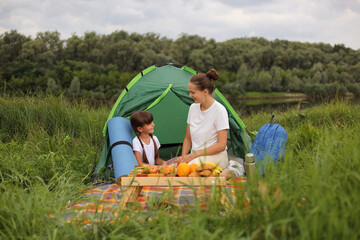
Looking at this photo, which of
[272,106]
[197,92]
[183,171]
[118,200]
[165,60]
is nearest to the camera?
[183,171]

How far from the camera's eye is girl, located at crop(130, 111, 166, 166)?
350 centimetres

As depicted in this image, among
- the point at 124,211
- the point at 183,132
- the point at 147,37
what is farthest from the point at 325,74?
the point at 124,211

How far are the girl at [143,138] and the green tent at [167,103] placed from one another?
564 millimetres

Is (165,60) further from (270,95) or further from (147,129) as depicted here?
(147,129)

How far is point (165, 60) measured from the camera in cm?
3922

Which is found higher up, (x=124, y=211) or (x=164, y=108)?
(x=164, y=108)

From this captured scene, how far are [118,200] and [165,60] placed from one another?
37350mm

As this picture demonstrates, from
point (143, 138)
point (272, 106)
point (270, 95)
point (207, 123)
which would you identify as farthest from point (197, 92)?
point (270, 95)

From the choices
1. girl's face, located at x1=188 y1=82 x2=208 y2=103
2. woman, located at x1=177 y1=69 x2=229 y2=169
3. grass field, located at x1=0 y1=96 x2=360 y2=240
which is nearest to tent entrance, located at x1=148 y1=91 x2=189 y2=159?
woman, located at x1=177 y1=69 x2=229 y2=169

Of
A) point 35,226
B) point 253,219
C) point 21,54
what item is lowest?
point 35,226

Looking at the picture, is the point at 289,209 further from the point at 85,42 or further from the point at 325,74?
the point at 85,42

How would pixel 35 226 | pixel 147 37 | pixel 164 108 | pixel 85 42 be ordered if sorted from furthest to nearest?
1. pixel 147 37
2. pixel 85 42
3. pixel 164 108
4. pixel 35 226

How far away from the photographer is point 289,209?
1.55m

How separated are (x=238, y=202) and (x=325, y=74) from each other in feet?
125
